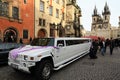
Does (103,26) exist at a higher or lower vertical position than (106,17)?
lower

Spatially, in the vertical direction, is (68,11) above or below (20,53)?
above

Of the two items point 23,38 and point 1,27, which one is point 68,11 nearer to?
point 23,38

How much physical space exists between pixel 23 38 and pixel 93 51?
12.7 metres

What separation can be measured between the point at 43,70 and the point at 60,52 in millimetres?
1808

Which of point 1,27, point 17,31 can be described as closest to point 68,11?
point 17,31

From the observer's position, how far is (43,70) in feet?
20.6

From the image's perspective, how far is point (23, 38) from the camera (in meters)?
22.0

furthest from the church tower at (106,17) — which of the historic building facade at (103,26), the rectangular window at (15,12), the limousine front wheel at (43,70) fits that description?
the limousine front wheel at (43,70)

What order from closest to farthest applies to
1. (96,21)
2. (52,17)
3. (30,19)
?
(30,19) → (52,17) → (96,21)

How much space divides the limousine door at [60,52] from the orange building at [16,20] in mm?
12764

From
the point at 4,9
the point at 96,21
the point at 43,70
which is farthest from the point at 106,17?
the point at 43,70

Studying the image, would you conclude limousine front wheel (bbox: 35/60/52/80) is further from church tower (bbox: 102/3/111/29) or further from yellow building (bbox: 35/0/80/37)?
church tower (bbox: 102/3/111/29)

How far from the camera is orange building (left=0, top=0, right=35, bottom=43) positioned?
61.6ft

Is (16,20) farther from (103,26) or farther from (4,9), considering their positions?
(103,26)
